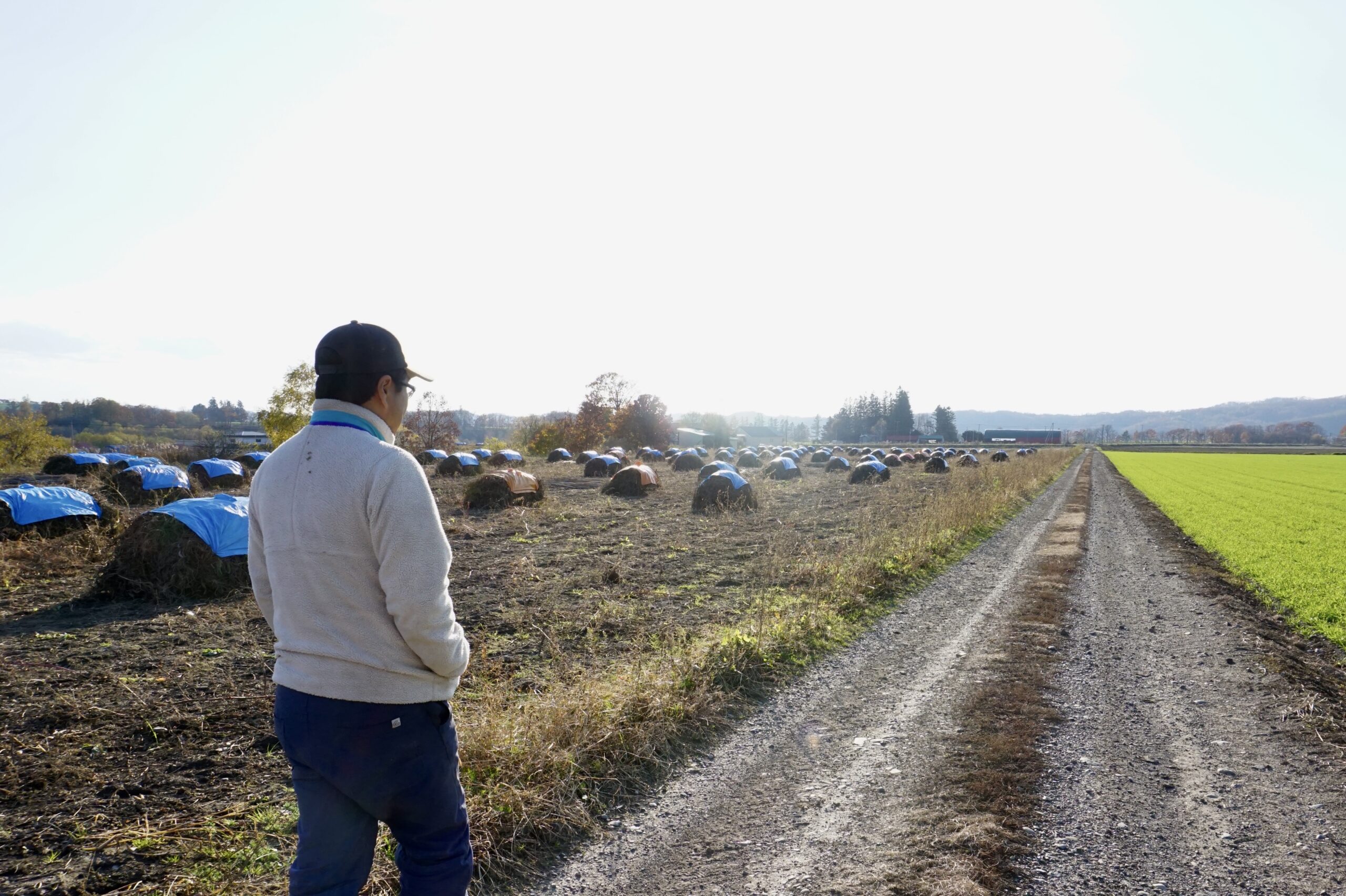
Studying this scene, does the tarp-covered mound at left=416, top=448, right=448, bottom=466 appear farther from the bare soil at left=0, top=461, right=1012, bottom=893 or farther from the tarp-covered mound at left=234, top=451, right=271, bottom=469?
the bare soil at left=0, top=461, right=1012, bottom=893

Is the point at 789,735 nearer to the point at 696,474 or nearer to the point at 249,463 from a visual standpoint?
the point at 696,474

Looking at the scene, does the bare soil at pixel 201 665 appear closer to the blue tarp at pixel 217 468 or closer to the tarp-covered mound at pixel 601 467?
the blue tarp at pixel 217 468

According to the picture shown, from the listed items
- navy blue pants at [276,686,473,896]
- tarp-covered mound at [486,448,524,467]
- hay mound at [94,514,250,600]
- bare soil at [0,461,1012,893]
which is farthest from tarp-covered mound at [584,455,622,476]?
navy blue pants at [276,686,473,896]

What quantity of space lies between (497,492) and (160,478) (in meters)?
9.99

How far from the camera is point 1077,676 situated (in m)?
7.06

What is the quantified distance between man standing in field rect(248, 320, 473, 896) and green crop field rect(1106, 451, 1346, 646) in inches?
409

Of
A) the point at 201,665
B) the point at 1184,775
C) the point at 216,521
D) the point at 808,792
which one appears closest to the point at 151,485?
the point at 216,521

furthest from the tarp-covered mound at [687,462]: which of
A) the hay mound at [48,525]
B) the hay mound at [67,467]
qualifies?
the hay mound at [48,525]

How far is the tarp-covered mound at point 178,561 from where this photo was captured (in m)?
10.3

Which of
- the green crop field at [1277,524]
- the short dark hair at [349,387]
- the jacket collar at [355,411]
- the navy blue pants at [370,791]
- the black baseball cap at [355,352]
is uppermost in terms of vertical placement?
the black baseball cap at [355,352]

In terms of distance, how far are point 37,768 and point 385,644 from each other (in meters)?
4.44

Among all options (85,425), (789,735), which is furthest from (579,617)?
(85,425)

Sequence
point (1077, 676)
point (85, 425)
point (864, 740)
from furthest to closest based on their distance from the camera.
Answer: point (85, 425), point (1077, 676), point (864, 740)

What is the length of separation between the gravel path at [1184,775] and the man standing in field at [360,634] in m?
3.05
